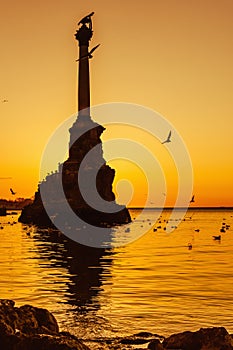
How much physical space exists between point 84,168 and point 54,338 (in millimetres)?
132360

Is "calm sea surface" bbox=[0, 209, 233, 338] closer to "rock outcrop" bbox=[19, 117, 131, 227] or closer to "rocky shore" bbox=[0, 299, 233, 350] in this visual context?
"rocky shore" bbox=[0, 299, 233, 350]

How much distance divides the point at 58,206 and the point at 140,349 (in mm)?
135301

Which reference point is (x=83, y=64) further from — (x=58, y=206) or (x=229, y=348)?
(x=229, y=348)

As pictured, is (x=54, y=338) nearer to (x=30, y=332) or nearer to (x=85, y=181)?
(x=30, y=332)

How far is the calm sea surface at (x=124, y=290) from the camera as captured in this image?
2417 centimetres

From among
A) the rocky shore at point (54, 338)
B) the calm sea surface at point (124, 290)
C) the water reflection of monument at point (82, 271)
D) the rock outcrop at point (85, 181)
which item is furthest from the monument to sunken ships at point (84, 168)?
the rocky shore at point (54, 338)

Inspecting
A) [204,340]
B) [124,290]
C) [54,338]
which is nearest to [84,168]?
[124,290]

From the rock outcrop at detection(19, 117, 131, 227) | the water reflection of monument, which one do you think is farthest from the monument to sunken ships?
the water reflection of monument

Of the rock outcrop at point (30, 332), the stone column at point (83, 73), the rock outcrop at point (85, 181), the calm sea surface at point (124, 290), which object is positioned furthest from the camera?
the stone column at point (83, 73)

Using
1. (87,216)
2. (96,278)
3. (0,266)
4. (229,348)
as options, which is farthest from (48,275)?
(87,216)

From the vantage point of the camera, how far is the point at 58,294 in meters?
32.5

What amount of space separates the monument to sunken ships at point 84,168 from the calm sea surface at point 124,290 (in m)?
82.7

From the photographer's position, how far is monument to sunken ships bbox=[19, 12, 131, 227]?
480ft

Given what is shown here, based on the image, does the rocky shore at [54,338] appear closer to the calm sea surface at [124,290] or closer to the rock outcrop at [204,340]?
the rock outcrop at [204,340]
